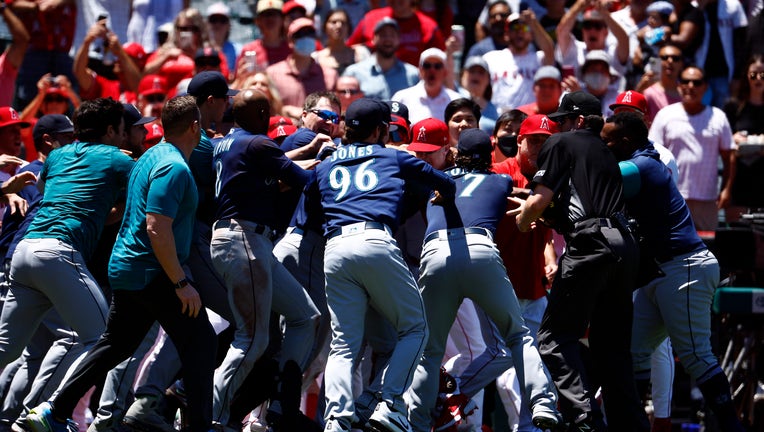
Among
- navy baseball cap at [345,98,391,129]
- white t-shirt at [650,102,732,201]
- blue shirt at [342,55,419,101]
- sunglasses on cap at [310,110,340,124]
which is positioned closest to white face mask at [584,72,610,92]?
white t-shirt at [650,102,732,201]

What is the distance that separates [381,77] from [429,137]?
12.3 ft

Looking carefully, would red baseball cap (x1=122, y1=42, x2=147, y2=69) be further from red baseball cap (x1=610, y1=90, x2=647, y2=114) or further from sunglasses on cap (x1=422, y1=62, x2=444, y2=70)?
red baseball cap (x1=610, y1=90, x2=647, y2=114)

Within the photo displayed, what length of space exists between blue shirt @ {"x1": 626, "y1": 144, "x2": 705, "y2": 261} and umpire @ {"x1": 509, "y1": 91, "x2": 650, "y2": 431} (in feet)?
1.02

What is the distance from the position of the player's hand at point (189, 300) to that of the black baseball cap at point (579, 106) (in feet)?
8.80

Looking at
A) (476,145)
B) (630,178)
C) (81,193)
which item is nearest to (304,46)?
(476,145)

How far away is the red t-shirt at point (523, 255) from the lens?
8.41m

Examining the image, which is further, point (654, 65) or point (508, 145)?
point (654, 65)

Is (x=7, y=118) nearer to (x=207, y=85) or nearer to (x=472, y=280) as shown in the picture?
(x=207, y=85)

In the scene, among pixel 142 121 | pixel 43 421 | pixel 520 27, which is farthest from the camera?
pixel 520 27

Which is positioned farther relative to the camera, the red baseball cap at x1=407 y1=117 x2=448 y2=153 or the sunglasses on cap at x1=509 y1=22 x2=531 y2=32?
the sunglasses on cap at x1=509 y1=22 x2=531 y2=32

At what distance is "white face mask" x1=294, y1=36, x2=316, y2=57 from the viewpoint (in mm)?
12133

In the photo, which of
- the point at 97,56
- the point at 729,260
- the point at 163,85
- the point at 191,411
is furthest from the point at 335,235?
the point at 97,56

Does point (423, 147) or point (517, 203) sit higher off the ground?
point (423, 147)

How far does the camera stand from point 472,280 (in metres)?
7.36
